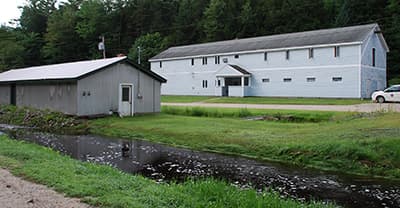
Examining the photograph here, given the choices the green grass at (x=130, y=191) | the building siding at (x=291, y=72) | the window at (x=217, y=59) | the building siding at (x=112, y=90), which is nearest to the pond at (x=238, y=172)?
the green grass at (x=130, y=191)

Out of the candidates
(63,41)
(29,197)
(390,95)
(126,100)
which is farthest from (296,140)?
(63,41)

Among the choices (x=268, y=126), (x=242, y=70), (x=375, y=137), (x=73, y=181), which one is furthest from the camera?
(x=242, y=70)

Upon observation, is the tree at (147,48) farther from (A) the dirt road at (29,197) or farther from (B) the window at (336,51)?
(A) the dirt road at (29,197)

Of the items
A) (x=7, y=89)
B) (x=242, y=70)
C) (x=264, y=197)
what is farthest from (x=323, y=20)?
(x=264, y=197)

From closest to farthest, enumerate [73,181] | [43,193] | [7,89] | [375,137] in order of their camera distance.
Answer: [43,193] → [73,181] → [375,137] → [7,89]

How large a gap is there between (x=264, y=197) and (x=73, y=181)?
3427 millimetres

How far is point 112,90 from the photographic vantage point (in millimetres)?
25031

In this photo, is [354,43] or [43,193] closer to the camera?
[43,193]

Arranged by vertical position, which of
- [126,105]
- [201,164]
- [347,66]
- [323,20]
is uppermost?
[323,20]

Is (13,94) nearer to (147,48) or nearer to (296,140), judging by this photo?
(296,140)

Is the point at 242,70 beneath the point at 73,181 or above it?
above

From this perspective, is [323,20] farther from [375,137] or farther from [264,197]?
[264,197]

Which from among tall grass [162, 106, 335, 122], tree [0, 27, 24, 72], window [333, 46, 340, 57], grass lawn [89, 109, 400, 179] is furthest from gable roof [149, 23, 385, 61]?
tree [0, 27, 24, 72]

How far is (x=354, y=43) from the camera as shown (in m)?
38.9
